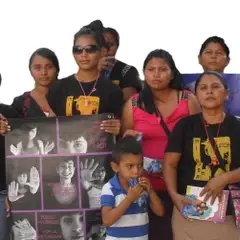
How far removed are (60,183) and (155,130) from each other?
648mm

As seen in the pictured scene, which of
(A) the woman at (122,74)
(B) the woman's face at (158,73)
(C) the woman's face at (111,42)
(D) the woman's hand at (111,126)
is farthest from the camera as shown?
(C) the woman's face at (111,42)

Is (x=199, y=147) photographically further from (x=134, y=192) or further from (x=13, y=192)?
(x=13, y=192)

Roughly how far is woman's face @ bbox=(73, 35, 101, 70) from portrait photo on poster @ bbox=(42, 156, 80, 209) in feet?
1.85

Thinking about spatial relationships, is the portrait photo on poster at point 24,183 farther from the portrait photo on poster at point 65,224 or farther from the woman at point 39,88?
the woman at point 39,88

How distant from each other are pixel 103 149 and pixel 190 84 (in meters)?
0.95

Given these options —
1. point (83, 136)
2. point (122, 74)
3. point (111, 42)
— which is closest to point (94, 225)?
point (83, 136)

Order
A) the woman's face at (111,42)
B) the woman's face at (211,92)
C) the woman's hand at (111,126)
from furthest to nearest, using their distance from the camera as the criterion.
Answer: the woman's face at (111,42)
the woman's hand at (111,126)
the woman's face at (211,92)

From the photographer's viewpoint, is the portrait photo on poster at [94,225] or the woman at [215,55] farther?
the woman at [215,55]

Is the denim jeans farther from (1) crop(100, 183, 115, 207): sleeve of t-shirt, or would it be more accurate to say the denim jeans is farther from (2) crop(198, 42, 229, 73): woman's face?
(2) crop(198, 42, 229, 73): woman's face

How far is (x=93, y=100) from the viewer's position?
123 inches

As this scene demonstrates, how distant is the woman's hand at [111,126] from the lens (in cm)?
305

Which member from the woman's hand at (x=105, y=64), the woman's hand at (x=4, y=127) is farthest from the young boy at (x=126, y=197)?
the woman's hand at (x=105, y=64)

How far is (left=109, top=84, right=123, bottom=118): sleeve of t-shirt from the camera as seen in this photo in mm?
3164

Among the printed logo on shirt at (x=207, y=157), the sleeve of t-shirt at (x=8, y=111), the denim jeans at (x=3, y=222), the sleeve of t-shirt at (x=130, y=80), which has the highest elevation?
the sleeve of t-shirt at (x=130, y=80)
